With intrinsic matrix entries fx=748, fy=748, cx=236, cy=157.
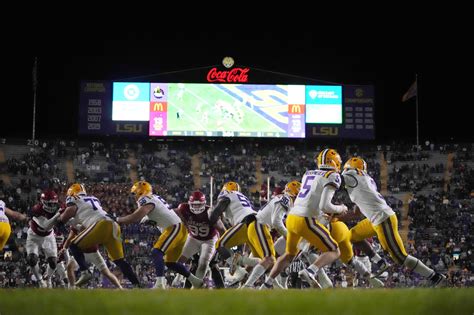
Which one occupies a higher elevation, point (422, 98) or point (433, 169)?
point (422, 98)

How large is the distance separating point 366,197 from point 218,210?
11.5 feet

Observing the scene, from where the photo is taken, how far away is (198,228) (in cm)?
1603

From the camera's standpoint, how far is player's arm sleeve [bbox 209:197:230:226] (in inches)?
612

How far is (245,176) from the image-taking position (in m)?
46.1

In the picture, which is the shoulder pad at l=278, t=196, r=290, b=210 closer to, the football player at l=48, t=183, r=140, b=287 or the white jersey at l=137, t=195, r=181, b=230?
the white jersey at l=137, t=195, r=181, b=230

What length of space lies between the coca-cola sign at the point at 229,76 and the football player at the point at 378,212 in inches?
1310

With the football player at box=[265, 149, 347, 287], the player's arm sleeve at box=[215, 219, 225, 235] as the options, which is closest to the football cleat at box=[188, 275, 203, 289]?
the player's arm sleeve at box=[215, 219, 225, 235]

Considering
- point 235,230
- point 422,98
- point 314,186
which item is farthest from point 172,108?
point 314,186

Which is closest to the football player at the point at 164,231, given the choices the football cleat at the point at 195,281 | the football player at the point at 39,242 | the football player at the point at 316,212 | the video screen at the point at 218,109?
the football cleat at the point at 195,281

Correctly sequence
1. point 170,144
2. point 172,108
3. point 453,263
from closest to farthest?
point 453,263, point 172,108, point 170,144

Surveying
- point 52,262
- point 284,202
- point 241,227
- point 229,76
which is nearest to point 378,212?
point 284,202

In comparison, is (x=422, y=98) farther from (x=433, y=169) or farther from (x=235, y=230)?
(x=235, y=230)

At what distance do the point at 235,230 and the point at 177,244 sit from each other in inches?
54.6

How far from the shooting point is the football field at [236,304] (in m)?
6.04
